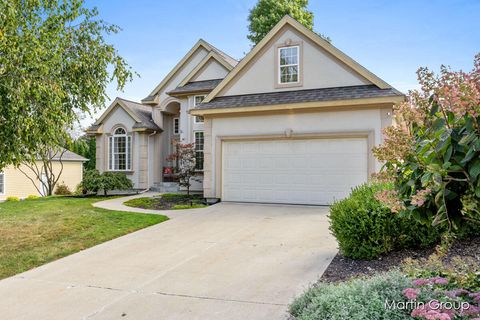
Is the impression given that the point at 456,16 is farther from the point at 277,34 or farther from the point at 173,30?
the point at 173,30

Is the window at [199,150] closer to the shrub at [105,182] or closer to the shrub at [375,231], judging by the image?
the shrub at [105,182]

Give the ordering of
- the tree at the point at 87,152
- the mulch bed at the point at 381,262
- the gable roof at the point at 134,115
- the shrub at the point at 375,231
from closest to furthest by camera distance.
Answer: the mulch bed at the point at 381,262 < the shrub at the point at 375,231 < the gable roof at the point at 134,115 < the tree at the point at 87,152

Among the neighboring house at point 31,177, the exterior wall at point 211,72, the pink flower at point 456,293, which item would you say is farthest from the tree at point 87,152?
the pink flower at point 456,293

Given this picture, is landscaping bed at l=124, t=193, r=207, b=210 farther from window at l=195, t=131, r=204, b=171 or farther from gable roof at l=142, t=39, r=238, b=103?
gable roof at l=142, t=39, r=238, b=103

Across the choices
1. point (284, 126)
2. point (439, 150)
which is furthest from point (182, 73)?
point (439, 150)

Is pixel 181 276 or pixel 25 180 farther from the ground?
pixel 25 180

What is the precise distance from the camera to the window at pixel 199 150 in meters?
17.8

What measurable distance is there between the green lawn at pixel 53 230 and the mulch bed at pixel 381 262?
532 cm

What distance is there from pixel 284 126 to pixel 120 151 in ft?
34.8

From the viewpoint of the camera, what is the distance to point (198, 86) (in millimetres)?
17844

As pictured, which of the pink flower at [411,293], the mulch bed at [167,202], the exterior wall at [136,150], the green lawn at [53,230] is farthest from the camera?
the exterior wall at [136,150]

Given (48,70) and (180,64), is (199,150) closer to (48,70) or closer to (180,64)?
(180,64)

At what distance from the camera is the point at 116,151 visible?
19703 mm

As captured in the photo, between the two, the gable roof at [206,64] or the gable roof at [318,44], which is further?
the gable roof at [206,64]
